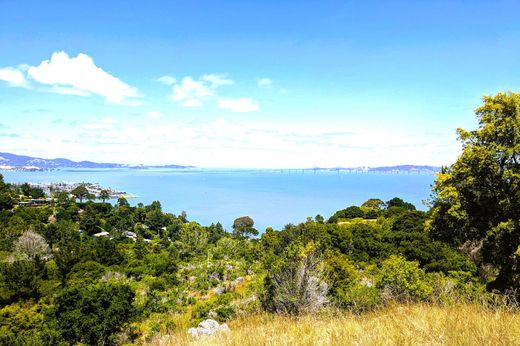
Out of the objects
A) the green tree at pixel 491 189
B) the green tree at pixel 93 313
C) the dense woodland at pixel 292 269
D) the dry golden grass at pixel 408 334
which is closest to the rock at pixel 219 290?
the dense woodland at pixel 292 269

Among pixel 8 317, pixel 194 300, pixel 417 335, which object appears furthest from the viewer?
pixel 194 300

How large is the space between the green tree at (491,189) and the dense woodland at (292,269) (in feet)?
0.13

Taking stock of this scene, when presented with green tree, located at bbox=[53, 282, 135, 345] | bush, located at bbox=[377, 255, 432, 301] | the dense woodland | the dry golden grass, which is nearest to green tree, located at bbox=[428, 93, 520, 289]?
the dense woodland

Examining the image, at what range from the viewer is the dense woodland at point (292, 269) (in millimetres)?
13047

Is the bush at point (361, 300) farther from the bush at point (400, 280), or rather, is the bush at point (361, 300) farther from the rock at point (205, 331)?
the rock at point (205, 331)

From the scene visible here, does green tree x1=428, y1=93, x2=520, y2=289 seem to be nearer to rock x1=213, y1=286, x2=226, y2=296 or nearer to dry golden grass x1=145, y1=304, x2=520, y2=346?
dry golden grass x1=145, y1=304, x2=520, y2=346

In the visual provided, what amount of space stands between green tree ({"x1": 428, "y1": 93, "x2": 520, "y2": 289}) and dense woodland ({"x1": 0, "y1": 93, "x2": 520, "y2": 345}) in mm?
40

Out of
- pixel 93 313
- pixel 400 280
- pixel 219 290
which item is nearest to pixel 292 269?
pixel 400 280

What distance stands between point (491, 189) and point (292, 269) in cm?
1087

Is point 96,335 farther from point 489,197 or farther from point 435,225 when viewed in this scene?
point 489,197

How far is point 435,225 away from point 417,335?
1272 centimetres

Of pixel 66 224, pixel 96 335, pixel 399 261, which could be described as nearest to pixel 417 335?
pixel 399 261

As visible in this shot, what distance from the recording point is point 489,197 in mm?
13484

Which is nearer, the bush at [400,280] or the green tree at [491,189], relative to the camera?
the green tree at [491,189]
